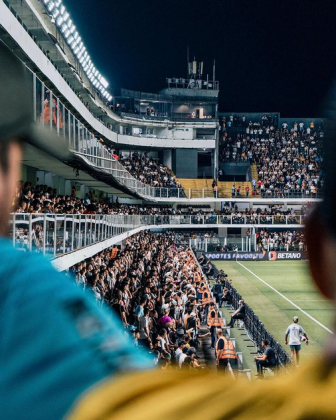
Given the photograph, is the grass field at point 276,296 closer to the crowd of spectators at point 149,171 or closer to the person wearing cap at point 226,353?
the person wearing cap at point 226,353

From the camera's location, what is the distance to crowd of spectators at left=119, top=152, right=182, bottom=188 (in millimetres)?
50500

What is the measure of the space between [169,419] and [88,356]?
0.19 metres

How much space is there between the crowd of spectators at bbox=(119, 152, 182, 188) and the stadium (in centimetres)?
26

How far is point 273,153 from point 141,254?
40628mm

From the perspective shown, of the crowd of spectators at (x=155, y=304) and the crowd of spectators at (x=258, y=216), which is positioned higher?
the crowd of spectators at (x=258, y=216)

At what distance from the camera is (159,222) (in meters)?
42.7

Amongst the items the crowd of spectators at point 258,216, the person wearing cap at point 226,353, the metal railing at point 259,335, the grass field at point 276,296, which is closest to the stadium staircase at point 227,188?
the crowd of spectators at point 258,216

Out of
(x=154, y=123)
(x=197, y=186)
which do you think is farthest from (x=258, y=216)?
(x=154, y=123)

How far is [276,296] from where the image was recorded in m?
26.7

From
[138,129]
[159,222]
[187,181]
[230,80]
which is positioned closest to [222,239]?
[159,222]

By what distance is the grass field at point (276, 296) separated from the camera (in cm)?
1950

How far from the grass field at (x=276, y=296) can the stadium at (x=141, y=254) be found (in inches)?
4.5

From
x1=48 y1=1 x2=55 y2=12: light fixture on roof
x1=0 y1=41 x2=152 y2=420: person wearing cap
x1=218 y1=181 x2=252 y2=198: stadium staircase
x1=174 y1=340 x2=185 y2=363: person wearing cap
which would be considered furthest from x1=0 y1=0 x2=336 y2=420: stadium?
x1=48 y1=1 x2=55 y2=12: light fixture on roof

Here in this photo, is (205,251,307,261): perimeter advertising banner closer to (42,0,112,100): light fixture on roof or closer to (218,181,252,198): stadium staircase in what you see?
(218,181,252,198): stadium staircase
